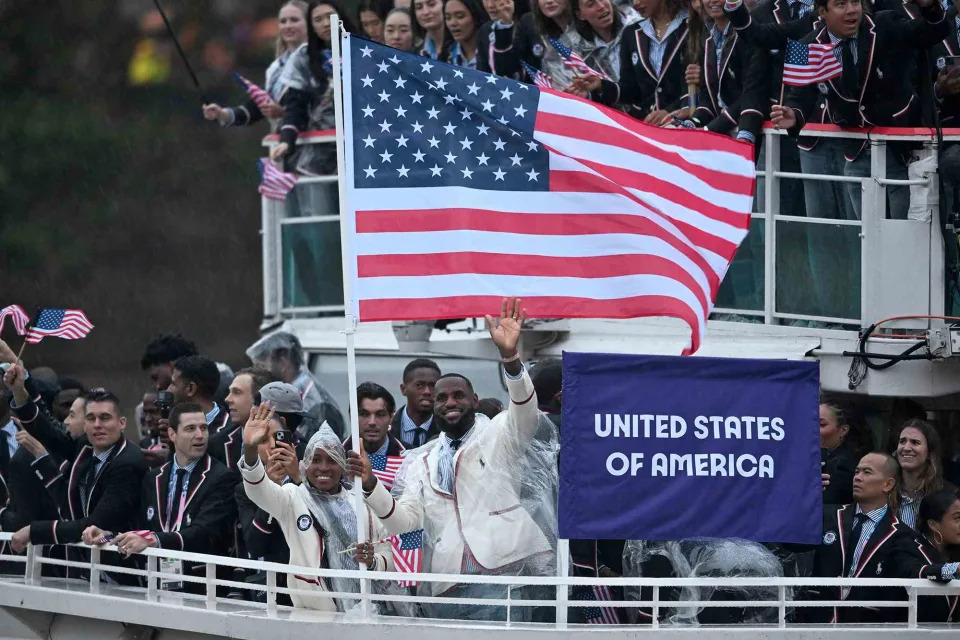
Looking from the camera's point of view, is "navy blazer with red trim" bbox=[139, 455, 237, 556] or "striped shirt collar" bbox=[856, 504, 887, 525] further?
"navy blazer with red trim" bbox=[139, 455, 237, 556]

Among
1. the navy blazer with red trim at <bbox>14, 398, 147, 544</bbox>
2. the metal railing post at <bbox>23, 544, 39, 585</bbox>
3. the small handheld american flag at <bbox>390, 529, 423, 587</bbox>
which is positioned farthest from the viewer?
the metal railing post at <bbox>23, 544, 39, 585</bbox>

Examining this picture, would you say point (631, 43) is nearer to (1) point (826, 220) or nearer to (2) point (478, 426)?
(1) point (826, 220)

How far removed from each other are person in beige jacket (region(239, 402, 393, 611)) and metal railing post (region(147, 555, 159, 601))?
0.88 m

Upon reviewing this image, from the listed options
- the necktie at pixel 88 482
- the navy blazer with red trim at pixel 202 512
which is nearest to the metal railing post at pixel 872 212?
the navy blazer with red trim at pixel 202 512

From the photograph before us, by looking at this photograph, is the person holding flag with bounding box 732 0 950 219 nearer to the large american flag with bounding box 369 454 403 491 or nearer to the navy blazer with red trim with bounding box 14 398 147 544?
the large american flag with bounding box 369 454 403 491

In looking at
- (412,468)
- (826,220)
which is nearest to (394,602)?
(412,468)

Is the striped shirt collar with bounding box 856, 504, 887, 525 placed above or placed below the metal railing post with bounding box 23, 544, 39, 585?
above

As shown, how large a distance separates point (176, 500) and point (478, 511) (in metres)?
2.11

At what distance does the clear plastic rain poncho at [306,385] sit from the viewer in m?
13.6

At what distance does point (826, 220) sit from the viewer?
40.9 ft

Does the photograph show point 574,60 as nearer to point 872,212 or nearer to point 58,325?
point 872,212

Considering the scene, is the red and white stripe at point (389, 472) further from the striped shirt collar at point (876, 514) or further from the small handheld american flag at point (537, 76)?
the small handheld american flag at point (537, 76)

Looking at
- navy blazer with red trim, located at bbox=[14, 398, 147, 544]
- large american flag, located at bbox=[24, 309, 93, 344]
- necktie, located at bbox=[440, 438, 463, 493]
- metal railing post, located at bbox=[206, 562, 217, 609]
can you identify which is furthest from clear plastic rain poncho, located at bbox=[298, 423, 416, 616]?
large american flag, located at bbox=[24, 309, 93, 344]

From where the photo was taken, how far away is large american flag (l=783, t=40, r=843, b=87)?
12.1m
